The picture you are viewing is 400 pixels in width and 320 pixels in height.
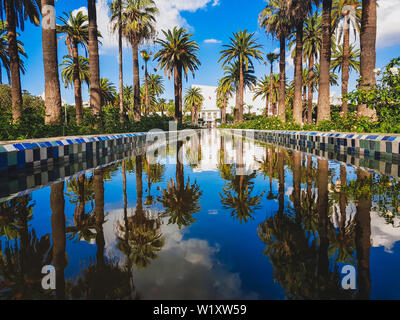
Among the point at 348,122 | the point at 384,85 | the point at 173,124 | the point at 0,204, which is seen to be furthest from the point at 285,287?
the point at 173,124

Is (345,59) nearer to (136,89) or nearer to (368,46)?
(368,46)

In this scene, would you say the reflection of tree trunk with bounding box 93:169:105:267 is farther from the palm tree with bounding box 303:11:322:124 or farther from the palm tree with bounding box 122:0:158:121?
the palm tree with bounding box 303:11:322:124

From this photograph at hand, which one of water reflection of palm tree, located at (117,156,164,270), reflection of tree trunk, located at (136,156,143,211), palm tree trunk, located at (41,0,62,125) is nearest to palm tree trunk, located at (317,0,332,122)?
palm tree trunk, located at (41,0,62,125)

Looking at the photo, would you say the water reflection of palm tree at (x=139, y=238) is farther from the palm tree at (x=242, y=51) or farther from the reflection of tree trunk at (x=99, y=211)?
the palm tree at (x=242, y=51)

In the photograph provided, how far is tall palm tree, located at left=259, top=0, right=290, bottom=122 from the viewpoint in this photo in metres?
33.2

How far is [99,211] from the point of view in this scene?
3920mm

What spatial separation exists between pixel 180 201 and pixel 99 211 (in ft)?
3.55

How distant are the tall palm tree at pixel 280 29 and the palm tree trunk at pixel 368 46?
57.7ft

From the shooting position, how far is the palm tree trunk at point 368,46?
14.8 meters

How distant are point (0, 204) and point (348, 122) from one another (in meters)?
14.5

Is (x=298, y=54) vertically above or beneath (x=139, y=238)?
above

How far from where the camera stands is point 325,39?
65.5ft

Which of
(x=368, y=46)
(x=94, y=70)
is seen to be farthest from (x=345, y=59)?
(x=94, y=70)
